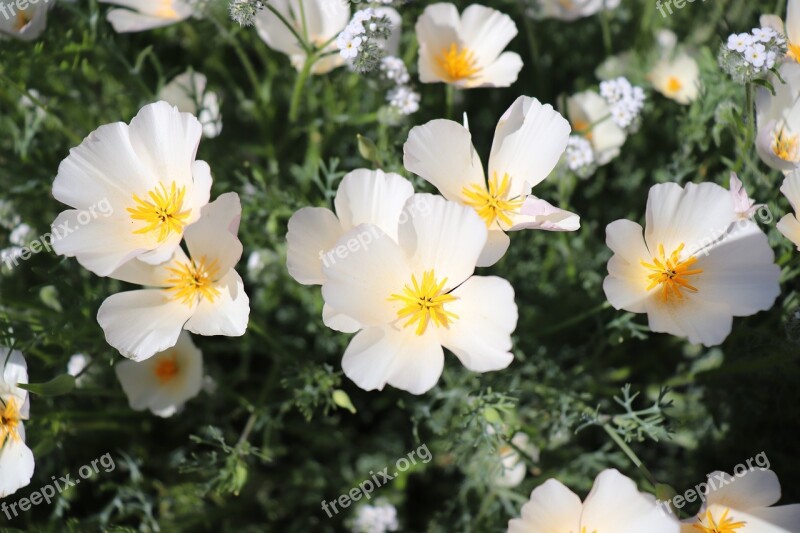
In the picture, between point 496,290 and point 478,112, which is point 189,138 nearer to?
point 496,290

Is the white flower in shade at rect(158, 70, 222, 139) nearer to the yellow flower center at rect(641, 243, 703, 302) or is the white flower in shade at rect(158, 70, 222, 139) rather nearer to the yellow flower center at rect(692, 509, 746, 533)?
the yellow flower center at rect(641, 243, 703, 302)

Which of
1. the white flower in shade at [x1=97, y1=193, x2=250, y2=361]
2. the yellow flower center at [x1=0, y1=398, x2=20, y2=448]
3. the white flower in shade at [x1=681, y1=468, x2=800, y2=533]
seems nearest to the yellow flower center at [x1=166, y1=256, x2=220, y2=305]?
the white flower in shade at [x1=97, y1=193, x2=250, y2=361]

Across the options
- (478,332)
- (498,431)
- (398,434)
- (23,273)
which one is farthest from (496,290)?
(23,273)

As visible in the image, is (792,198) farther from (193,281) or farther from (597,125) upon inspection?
(193,281)

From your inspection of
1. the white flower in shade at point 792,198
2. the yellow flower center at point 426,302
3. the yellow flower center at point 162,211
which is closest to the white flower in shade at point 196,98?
the yellow flower center at point 162,211

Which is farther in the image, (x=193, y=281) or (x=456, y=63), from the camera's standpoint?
(x=456, y=63)

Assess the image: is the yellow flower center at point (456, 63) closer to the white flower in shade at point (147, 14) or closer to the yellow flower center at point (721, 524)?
the white flower in shade at point (147, 14)

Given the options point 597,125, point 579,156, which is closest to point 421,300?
point 579,156
